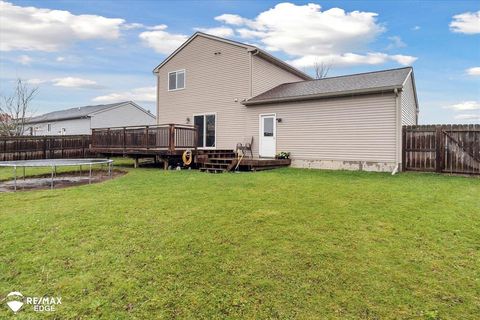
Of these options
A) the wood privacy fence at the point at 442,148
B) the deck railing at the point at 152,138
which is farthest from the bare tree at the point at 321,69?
Result: the wood privacy fence at the point at 442,148

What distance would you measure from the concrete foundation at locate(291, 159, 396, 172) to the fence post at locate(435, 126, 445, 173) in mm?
1374

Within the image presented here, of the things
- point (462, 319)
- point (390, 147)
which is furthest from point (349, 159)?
point (462, 319)

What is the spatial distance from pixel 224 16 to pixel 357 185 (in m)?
14.0

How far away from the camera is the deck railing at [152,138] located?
12.1 m

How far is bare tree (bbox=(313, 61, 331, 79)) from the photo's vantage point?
33750 millimetres

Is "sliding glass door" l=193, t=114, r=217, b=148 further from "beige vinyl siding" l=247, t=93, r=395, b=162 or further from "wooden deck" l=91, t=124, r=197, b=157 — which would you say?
"beige vinyl siding" l=247, t=93, r=395, b=162

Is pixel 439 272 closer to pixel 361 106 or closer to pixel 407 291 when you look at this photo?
pixel 407 291

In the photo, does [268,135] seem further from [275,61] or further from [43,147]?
[43,147]

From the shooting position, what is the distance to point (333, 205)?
5.62 meters

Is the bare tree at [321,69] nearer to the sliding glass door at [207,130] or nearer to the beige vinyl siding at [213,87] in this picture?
the beige vinyl siding at [213,87]

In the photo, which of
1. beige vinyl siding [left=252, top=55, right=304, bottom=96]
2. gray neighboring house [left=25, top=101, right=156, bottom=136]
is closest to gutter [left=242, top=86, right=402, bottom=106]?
beige vinyl siding [left=252, top=55, right=304, bottom=96]

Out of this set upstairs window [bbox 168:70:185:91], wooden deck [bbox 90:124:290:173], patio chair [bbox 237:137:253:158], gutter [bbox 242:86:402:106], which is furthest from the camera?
upstairs window [bbox 168:70:185:91]

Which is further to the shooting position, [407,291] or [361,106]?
[361,106]

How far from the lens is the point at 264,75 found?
14.6 meters
